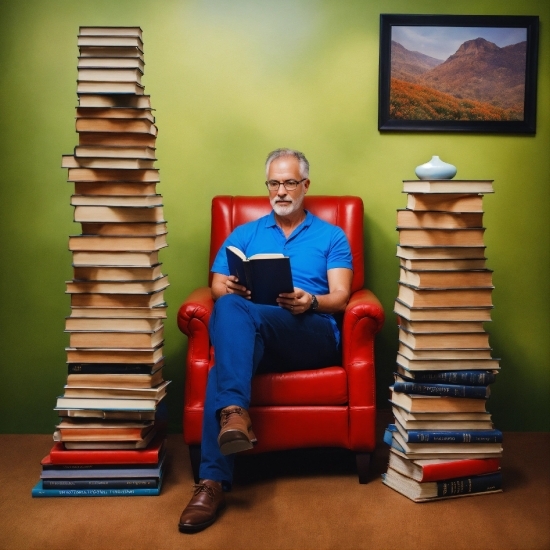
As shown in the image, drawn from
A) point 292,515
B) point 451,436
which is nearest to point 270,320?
point 292,515

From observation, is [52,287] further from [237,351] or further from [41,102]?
[237,351]

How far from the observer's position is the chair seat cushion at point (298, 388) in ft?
8.27

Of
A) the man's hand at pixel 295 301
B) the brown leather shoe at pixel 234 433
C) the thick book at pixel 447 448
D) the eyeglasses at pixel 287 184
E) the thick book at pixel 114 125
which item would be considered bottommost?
the thick book at pixel 447 448

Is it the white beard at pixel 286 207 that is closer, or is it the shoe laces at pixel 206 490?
the shoe laces at pixel 206 490

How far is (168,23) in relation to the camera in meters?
→ 3.15

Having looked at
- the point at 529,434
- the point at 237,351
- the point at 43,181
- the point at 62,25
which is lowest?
the point at 529,434

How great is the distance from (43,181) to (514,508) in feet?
8.15

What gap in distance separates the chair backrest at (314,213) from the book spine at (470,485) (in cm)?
97

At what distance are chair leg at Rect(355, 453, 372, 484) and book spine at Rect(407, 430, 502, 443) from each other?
0.20 m

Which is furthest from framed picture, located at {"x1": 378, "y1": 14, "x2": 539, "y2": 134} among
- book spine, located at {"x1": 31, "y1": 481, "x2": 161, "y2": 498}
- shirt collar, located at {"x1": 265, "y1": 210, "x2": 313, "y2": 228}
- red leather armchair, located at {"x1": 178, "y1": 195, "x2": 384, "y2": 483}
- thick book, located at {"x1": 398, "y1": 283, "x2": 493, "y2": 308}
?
book spine, located at {"x1": 31, "y1": 481, "x2": 161, "y2": 498}

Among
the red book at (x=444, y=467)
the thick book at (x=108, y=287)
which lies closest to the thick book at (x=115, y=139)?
the thick book at (x=108, y=287)

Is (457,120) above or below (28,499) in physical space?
above

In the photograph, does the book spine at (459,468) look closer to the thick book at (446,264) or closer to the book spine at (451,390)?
the book spine at (451,390)

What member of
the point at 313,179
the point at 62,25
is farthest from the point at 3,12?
the point at 313,179
